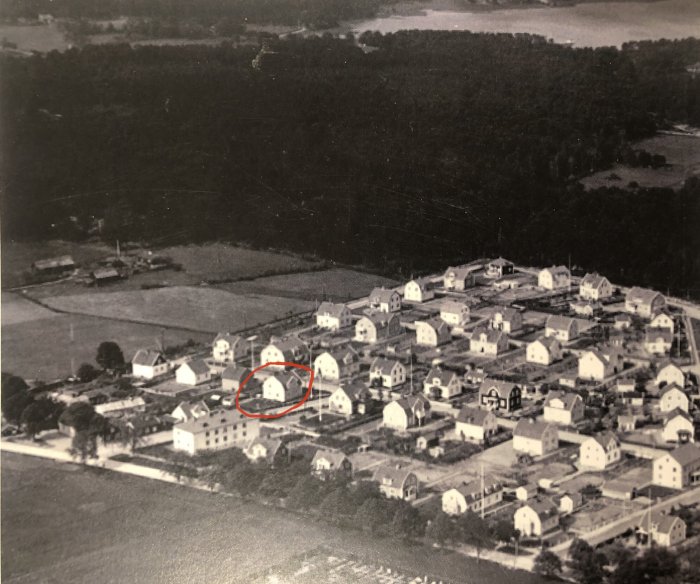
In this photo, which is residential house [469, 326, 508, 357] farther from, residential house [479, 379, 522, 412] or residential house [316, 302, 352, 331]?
residential house [479, 379, 522, 412]

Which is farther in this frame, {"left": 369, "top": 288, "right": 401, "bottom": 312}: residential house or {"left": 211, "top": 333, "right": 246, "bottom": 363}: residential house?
{"left": 369, "top": 288, "right": 401, "bottom": 312}: residential house

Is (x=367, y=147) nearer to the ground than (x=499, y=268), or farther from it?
farther from it

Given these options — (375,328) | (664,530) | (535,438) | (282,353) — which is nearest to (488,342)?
(375,328)

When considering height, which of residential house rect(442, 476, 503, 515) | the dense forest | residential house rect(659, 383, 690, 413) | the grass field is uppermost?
the dense forest

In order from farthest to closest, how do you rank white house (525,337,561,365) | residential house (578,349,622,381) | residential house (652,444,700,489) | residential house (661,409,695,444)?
1. white house (525,337,561,365)
2. residential house (578,349,622,381)
3. residential house (661,409,695,444)
4. residential house (652,444,700,489)

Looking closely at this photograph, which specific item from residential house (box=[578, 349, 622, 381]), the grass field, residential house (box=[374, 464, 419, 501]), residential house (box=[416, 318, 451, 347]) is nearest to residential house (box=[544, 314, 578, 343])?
residential house (box=[578, 349, 622, 381])

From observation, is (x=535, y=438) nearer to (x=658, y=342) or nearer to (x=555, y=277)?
(x=658, y=342)
